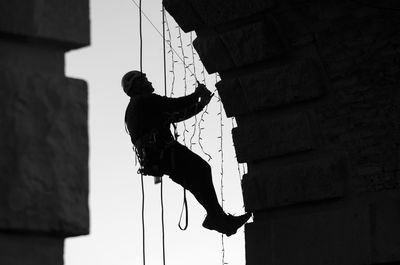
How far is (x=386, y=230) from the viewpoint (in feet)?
16.5

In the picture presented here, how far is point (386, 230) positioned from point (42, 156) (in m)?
3.58

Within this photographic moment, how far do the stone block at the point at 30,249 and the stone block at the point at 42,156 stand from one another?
22mm

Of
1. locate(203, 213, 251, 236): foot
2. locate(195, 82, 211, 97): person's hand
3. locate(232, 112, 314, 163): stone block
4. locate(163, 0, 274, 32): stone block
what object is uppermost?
locate(163, 0, 274, 32): stone block

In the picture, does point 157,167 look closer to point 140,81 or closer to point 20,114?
point 140,81

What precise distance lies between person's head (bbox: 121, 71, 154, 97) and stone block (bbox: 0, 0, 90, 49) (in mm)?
4715

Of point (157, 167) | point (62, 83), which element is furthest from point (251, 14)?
point (62, 83)

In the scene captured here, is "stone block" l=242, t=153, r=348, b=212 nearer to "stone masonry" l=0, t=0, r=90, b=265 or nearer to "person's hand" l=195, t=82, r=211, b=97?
"person's hand" l=195, t=82, r=211, b=97

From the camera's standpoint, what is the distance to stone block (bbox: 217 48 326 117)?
17.6 feet

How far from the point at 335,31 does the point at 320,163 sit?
77 centimetres

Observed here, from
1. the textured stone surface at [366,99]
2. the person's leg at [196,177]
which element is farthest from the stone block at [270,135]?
the person's leg at [196,177]

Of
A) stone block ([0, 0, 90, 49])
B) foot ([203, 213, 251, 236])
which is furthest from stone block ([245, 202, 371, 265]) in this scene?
stone block ([0, 0, 90, 49])

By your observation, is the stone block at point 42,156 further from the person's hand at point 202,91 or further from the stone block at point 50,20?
the person's hand at point 202,91

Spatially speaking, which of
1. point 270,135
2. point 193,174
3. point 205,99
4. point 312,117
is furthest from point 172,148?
point 312,117

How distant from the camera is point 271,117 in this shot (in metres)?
5.51
